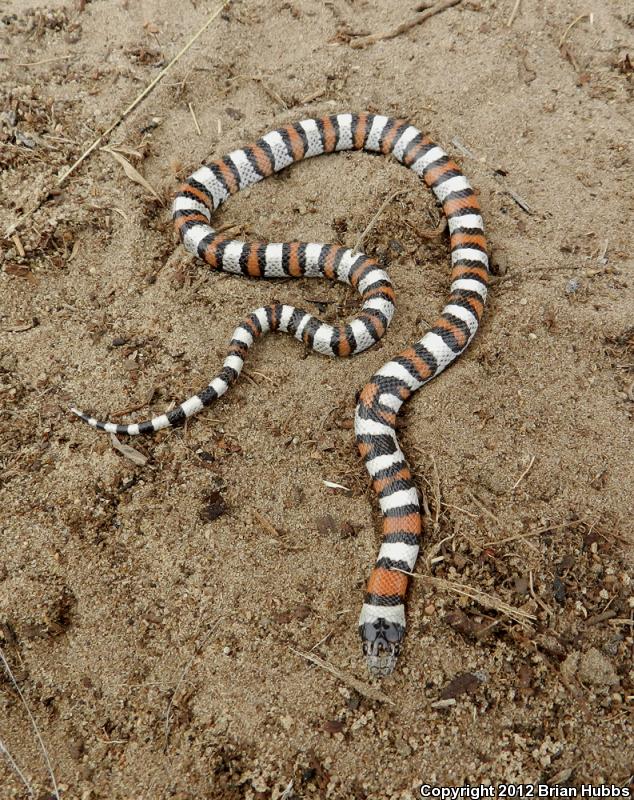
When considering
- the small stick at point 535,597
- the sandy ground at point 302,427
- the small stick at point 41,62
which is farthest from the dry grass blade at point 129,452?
the small stick at point 41,62

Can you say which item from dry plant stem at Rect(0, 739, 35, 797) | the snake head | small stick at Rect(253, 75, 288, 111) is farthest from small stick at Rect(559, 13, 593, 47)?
dry plant stem at Rect(0, 739, 35, 797)

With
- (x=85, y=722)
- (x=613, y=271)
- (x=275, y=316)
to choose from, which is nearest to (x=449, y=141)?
(x=613, y=271)

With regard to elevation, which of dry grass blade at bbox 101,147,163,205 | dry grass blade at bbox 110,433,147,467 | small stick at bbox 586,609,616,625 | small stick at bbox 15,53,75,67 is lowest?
small stick at bbox 586,609,616,625

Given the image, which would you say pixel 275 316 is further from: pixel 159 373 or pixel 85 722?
pixel 85 722

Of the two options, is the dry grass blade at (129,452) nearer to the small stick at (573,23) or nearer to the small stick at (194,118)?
the small stick at (194,118)

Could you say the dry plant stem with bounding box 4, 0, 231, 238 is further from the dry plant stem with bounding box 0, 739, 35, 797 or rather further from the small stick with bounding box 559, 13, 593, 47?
the dry plant stem with bounding box 0, 739, 35, 797
